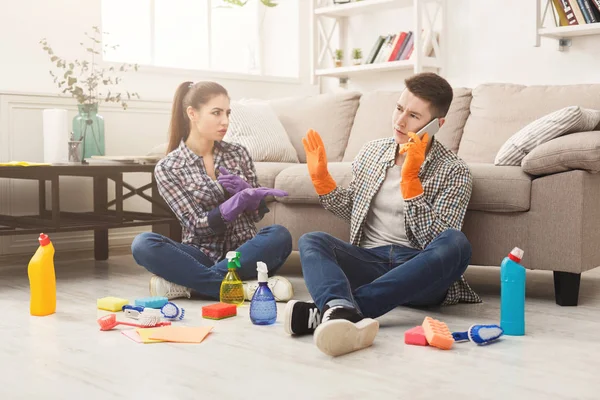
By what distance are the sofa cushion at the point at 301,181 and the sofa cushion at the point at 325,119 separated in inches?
25.0

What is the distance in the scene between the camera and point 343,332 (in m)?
1.82

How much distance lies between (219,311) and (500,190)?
104cm

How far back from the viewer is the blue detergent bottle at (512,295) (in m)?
2.06

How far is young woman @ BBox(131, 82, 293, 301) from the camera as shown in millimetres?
2596

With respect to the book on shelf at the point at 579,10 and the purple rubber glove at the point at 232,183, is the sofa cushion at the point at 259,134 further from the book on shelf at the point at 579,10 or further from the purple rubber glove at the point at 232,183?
the book on shelf at the point at 579,10

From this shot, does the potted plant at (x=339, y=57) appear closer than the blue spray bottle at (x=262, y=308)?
No

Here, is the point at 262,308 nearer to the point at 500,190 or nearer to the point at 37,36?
the point at 500,190

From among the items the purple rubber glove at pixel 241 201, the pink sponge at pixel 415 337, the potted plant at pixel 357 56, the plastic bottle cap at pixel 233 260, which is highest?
the potted plant at pixel 357 56

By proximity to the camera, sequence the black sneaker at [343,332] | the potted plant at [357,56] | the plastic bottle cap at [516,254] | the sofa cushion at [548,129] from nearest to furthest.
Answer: the black sneaker at [343,332] → the plastic bottle cap at [516,254] → the sofa cushion at [548,129] → the potted plant at [357,56]

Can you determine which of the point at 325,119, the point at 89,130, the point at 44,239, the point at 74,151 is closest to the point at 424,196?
the point at 44,239

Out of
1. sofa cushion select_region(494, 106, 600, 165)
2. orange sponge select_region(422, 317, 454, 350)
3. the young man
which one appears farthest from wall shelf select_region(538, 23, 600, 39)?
orange sponge select_region(422, 317, 454, 350)

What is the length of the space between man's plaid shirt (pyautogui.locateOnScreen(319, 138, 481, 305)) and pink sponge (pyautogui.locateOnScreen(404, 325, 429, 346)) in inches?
14.4

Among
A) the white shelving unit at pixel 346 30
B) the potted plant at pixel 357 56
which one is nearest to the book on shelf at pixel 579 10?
the white shelving unit at pixel 346 30

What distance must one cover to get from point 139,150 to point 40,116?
61 centimetres
